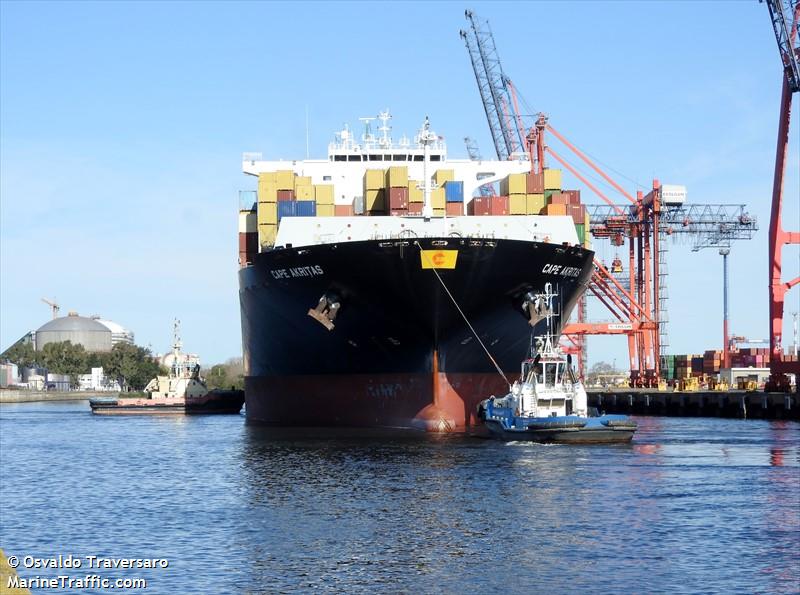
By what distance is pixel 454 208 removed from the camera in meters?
50.2

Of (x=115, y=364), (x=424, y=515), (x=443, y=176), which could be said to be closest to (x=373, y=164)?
(x=443, y=176)

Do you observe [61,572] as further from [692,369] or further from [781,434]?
[692,369]

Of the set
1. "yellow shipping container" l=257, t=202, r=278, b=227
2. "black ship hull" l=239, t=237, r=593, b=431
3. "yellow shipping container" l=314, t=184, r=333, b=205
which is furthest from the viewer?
"yellow shipping container" l=314, t=184, r=333, b=205

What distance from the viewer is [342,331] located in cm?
4353

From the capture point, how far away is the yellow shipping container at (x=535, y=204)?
164ft

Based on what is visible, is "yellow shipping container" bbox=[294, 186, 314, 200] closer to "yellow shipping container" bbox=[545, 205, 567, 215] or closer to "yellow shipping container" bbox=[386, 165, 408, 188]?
"yellow shipping container" bbox=[386, 165, 408, 188]

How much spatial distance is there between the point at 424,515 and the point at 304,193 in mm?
27613

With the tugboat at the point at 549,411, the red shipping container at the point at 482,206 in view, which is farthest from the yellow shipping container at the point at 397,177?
the tugboat at the point at 549,411

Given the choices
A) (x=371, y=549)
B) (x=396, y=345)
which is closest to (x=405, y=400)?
(x=396, y=345)

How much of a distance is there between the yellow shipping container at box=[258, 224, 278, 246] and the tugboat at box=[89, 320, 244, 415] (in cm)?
3278

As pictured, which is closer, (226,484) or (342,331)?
(226,484)

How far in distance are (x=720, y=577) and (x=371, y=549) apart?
6.43 metres

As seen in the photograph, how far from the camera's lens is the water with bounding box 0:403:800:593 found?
64.4 ft

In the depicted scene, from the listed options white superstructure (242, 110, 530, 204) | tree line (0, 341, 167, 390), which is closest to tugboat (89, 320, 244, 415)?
white superstructure (242, 110, 530, 204)
